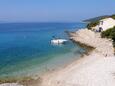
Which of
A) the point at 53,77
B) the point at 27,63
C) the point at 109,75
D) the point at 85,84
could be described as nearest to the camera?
the point at 85,84

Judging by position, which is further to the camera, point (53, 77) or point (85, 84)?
point (53, 77)

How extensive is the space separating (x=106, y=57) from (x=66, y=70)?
7.73 metres

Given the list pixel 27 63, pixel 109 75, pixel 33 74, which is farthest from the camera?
pixel 27 63

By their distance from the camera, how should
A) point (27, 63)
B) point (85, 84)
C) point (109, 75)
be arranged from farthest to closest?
point (27, 63)
point (109, 75)
point (85, 84)

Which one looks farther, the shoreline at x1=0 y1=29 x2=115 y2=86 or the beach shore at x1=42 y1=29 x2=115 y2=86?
the shoreline at x1=0 y1=29 x2=115 y2=86

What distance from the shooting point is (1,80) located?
31234 millimetres

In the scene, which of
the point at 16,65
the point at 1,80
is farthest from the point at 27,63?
the point at 1,80

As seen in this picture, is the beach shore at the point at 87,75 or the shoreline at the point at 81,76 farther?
the shoreline at the point at 81,76

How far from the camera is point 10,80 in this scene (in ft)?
102

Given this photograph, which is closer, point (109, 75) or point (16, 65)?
point (109, 75)

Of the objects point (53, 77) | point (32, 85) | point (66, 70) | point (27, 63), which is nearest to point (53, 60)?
point (27, 63)

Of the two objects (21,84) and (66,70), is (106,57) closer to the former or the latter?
(66,70)

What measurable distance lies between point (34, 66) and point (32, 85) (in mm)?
10119

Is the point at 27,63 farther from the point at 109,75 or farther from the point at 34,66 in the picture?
the point at 109,75
